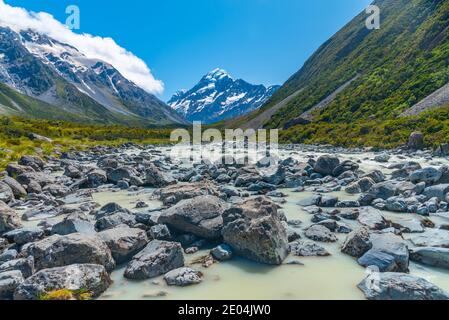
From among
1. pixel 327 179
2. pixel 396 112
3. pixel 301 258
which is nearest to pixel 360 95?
pixel 396 112

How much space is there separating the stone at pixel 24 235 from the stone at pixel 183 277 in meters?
4.69

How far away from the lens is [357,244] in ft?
29.3

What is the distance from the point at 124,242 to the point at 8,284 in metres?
2.68

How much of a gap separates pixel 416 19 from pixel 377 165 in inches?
3887

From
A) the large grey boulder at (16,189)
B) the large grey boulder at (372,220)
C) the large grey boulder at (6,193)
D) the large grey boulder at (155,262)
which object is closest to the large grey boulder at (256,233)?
the large grey boulder at (155,262)

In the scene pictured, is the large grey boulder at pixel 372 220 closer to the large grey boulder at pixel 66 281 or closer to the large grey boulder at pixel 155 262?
the large grey boulder at pixel 155 262

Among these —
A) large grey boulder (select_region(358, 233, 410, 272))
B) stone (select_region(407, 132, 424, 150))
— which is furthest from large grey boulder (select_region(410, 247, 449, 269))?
stone (select_region(407, 132, 424, 150))

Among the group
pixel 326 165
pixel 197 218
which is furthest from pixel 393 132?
pixel 197 218

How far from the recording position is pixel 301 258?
8922mm

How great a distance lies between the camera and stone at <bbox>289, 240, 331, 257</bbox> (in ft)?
29.7

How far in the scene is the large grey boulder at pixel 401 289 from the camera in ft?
20.9

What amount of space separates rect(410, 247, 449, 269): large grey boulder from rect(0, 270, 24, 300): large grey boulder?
9.01 metres

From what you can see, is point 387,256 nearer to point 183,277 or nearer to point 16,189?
point 183,277
